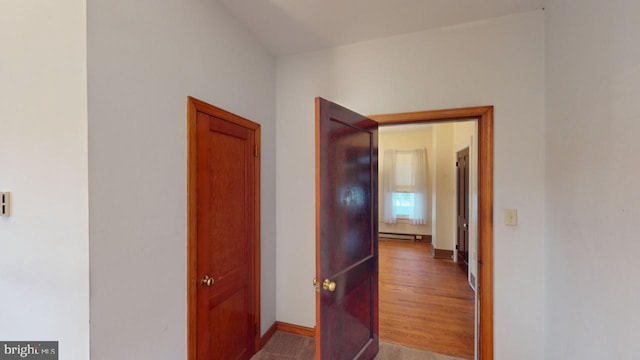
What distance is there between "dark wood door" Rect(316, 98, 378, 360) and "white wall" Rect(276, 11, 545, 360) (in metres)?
0.49

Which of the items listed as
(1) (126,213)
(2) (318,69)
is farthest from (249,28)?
(1) (126,213)

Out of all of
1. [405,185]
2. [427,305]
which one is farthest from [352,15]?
[405,185]

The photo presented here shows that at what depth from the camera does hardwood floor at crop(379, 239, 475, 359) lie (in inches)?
97.0

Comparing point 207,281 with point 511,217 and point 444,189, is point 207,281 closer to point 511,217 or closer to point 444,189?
point 511,217

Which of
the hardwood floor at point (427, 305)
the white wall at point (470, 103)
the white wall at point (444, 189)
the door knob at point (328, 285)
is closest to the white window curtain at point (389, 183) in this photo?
the white wall at point (444, 189)

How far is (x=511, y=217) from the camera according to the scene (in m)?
1.94

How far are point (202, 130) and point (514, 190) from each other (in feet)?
7.16

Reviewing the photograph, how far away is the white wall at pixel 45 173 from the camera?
1109mm

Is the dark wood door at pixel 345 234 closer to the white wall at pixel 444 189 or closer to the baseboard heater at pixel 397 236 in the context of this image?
the white wall at pixel 444 189

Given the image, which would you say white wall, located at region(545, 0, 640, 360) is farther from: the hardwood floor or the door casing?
the hardwood floor

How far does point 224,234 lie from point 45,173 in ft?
3.23

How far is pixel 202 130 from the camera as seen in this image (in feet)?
5.61

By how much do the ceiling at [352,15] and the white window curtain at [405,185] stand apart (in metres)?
4.57

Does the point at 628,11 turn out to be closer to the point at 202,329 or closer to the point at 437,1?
the point at 437,1
